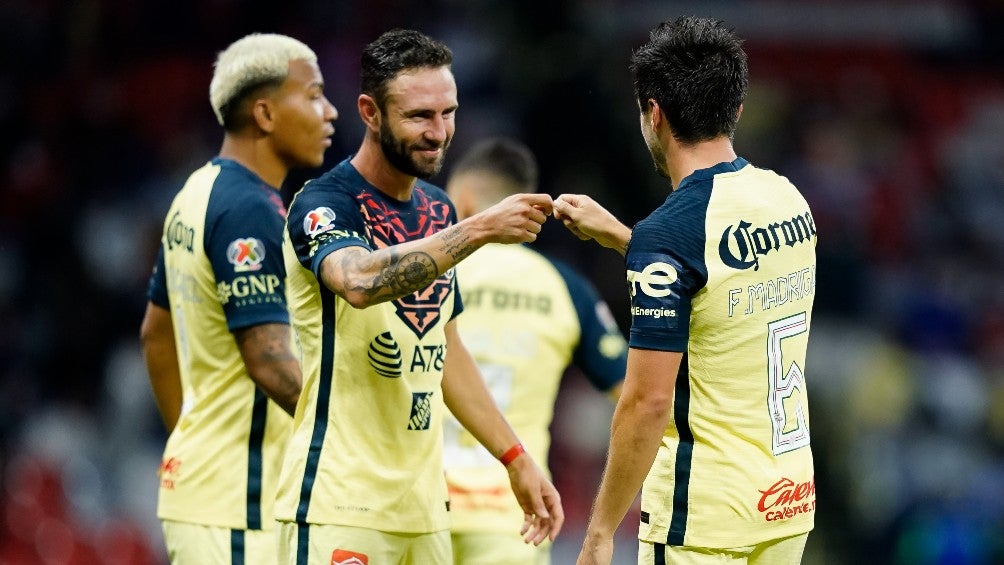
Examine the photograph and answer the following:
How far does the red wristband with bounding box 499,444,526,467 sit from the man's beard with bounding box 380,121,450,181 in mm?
1088

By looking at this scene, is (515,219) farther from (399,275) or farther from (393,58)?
(393,58)

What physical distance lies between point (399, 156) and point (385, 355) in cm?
67

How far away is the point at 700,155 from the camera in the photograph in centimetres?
453

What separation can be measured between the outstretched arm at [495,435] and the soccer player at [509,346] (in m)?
1.10

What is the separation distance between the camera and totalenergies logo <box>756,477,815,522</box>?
175 inches

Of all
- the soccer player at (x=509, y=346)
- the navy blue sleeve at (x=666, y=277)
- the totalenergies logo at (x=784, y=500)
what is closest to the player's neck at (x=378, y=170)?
the navy blue sleeve at (x=666, y=277)

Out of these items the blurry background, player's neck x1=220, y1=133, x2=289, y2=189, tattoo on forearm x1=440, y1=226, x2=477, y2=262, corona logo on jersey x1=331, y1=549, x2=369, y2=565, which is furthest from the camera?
the blurry background

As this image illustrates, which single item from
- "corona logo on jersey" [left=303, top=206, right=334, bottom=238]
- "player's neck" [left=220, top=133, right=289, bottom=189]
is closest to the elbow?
"corona logo on jersey" [left=303, top=206, right=334, bottom=238]

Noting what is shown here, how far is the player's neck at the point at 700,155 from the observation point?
4.53 metres

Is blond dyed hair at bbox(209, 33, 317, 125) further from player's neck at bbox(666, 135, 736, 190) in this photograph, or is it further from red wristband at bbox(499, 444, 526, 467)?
player's neck at bbox(666, 135, 736, 190)

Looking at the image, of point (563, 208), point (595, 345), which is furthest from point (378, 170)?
point (595, 345)

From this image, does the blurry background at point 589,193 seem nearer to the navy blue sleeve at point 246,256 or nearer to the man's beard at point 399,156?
the navy blue sleeve at point 246,256

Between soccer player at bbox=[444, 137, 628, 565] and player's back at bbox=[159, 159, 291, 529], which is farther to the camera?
soccer player at bbox=[444, 137, 628, 565]

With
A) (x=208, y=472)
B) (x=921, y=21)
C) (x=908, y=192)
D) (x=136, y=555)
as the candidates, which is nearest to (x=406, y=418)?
(x=208, y=472)
